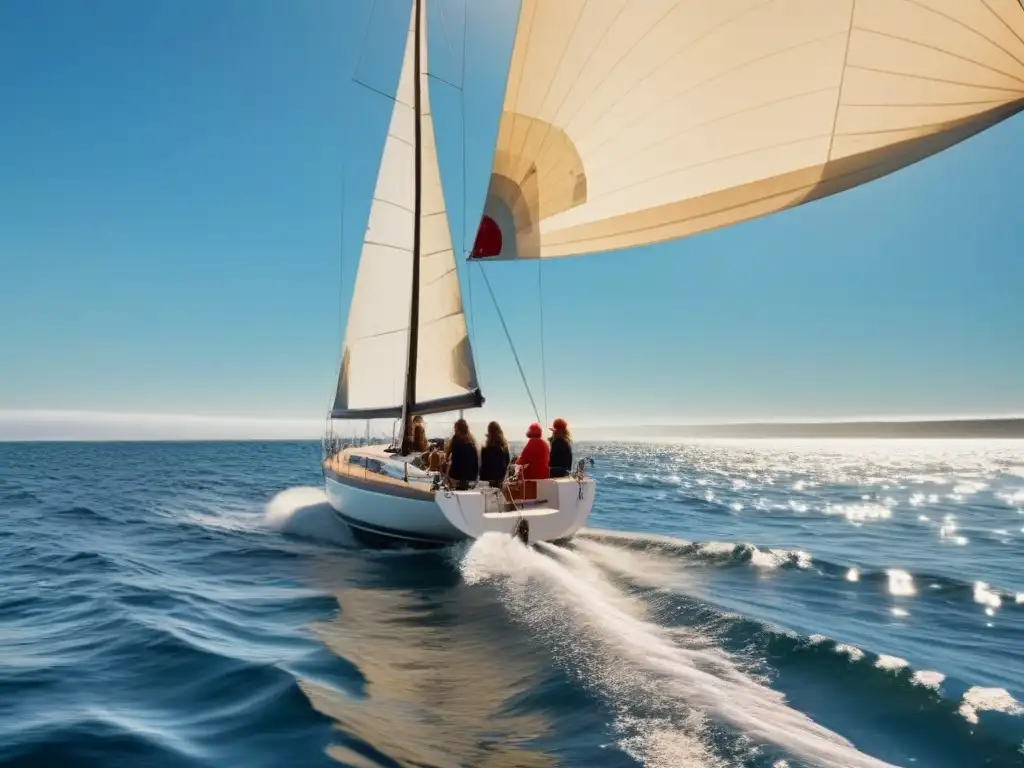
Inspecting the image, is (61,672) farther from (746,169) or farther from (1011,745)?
(746,169)

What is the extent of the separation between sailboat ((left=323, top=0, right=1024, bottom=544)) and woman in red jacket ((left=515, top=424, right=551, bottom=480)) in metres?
0.33

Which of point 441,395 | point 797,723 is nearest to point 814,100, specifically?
Result: point 797,723

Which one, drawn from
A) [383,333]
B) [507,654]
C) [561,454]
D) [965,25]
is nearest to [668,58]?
[965,25]

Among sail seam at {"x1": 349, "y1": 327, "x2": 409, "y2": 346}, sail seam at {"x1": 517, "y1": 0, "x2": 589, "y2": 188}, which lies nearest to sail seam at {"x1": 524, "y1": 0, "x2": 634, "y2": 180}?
sail seam at {"x1": 517, "y1": 0, "x2": 589, "y2": 188}

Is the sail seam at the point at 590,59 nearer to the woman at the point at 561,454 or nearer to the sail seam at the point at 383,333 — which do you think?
the woman at the point at 561,454

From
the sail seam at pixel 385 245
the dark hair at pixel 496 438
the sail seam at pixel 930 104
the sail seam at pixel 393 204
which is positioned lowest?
the dark hair at pixel 496 438

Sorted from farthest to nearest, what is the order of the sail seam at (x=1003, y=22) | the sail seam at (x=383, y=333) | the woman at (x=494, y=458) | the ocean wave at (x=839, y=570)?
the sail seam at (x=383, y=333) < the woman at (x=494, y=458) < the ocean wave at (x=839, y=570) < the sail seam at (x=1003, y=22)

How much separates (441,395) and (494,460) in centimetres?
505

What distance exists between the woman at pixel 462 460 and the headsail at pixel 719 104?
11.9 ft

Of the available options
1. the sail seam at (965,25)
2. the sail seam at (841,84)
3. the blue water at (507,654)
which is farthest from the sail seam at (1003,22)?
the blue water at (507,654)

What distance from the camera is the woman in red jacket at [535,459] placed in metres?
11.9

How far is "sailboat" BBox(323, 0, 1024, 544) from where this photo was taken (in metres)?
5.05

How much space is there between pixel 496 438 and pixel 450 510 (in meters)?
1.88

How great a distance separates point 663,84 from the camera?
22.6 ft
